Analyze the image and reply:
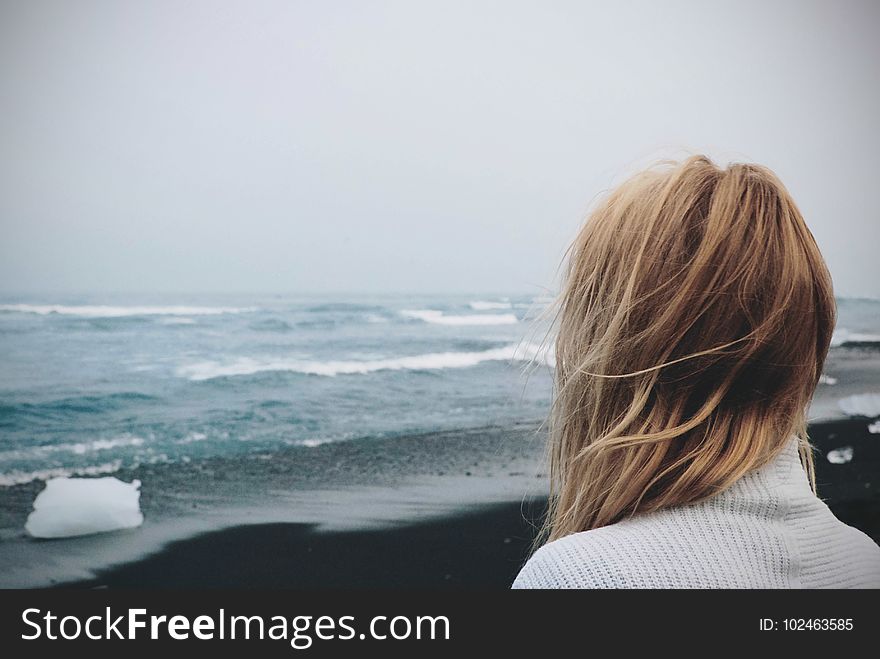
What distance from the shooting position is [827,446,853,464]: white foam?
8.43 ft

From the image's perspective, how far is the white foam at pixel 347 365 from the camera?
2332mm

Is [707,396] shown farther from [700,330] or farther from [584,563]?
[584,563]

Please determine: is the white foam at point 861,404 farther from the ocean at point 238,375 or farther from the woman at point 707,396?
the woman at point 707,396

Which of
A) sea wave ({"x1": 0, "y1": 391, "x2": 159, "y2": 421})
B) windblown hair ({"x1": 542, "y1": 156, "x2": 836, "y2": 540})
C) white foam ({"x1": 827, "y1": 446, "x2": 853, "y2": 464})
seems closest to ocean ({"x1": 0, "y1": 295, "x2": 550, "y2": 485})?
sea wave ({"x1": 0, "y1": 391, "x2": 159, "y2": 421})

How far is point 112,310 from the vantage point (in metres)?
2.32

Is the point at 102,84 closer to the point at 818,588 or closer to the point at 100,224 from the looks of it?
the point at 100,224

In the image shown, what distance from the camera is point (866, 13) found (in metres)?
2.54

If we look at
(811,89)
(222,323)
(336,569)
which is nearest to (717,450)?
(336,569)

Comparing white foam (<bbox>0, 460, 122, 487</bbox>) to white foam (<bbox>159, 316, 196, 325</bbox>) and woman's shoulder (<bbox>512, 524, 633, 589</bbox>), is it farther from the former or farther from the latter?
woman's shoulder (<bbox>512, 524, 633, 589</bbox>)

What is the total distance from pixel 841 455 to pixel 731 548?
7.44ft

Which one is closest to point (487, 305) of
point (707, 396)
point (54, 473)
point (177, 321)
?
point (177, 321)

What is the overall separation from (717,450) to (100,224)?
7.45ft

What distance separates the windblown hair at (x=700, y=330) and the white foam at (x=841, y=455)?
2.12m

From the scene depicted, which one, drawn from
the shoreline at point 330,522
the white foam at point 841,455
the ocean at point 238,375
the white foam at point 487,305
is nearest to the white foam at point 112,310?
the ocean at point 238,375
